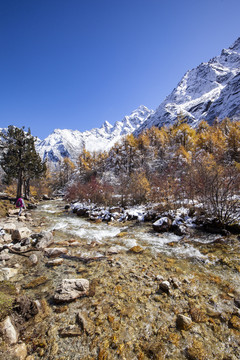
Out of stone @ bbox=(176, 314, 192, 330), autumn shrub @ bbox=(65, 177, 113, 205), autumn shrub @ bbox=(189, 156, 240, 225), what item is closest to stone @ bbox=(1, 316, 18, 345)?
stone @ bbox=(176, 314, 192, 330)

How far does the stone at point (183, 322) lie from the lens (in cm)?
301

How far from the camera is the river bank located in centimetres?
260

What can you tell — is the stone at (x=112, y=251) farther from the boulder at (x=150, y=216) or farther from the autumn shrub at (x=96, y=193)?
the autumn shrub at (x=96, y=193)

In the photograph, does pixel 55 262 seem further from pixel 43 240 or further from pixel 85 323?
pixel 85 323

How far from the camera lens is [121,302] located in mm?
3672

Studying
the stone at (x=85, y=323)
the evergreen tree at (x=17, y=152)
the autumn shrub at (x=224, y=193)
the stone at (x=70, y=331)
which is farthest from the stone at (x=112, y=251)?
the evergreen tree at (x=17, y=152)

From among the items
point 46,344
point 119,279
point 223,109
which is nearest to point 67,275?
point 119,279

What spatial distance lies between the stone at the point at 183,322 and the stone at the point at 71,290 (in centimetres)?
234

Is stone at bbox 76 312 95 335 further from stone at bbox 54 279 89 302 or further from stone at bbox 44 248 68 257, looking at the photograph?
stone at bbox 44 248 68 257

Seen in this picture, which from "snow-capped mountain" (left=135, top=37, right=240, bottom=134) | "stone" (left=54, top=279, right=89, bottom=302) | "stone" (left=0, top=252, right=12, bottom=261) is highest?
"snow-capped mountain" (left=135, top=37, right=240, bottom=134)

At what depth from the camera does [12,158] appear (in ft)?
67.5

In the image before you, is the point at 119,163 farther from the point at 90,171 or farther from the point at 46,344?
the point at 46,344

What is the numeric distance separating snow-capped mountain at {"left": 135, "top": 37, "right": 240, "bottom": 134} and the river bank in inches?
3789

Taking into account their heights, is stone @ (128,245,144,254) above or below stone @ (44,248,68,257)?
below
